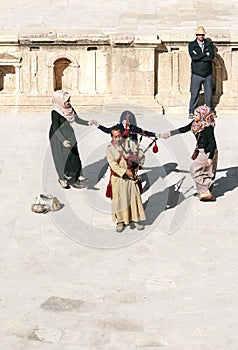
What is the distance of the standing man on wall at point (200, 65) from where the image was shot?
54.4 ft

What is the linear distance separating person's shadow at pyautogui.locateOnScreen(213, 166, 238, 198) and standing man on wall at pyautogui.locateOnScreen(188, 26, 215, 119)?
6.90 ft

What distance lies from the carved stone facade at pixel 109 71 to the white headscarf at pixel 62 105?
286 cm

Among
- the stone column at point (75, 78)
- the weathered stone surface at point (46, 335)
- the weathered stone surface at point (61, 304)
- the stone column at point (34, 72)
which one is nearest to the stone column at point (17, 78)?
the stone column at point (34, 72)

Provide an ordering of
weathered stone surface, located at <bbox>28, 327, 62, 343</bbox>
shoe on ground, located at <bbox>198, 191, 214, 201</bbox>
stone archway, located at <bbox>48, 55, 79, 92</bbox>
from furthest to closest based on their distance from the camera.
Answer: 1. stone archway, located at <bbox>48, 55, 79, 92</bbox>
2. shoe on ground, located at <bbox>198, 191, 214, 201</bbox>
3. weathered stone surface, located at <bbox>28, 327, 62, 343</bbox>

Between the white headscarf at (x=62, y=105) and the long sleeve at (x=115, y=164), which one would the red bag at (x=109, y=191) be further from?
the white headscarf at (x=62, y=105)

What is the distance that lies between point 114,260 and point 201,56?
4985 mm

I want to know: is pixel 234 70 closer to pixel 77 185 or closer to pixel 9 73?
pixel 9 73

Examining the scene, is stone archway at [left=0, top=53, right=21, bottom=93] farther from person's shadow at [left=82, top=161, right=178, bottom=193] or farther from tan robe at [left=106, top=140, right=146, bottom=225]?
tan robe at [left=106, top=140, right=146, bottom=225]

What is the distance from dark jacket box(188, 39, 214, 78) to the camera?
1658 centimetres

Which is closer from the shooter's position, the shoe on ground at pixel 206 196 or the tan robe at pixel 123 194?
the tan robe at pixel 123 194

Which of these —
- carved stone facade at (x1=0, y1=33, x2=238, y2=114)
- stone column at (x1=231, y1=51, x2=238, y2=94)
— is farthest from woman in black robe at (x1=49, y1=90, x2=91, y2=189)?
stone column at (x1=231, y1=51, x2=238, y2=94)

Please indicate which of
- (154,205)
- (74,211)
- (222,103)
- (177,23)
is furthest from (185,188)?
(177,23)

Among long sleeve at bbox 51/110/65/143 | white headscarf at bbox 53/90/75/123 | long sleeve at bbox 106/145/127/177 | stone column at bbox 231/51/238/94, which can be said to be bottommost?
long sleeve at bbox 106/145/127/177

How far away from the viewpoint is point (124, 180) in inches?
516
